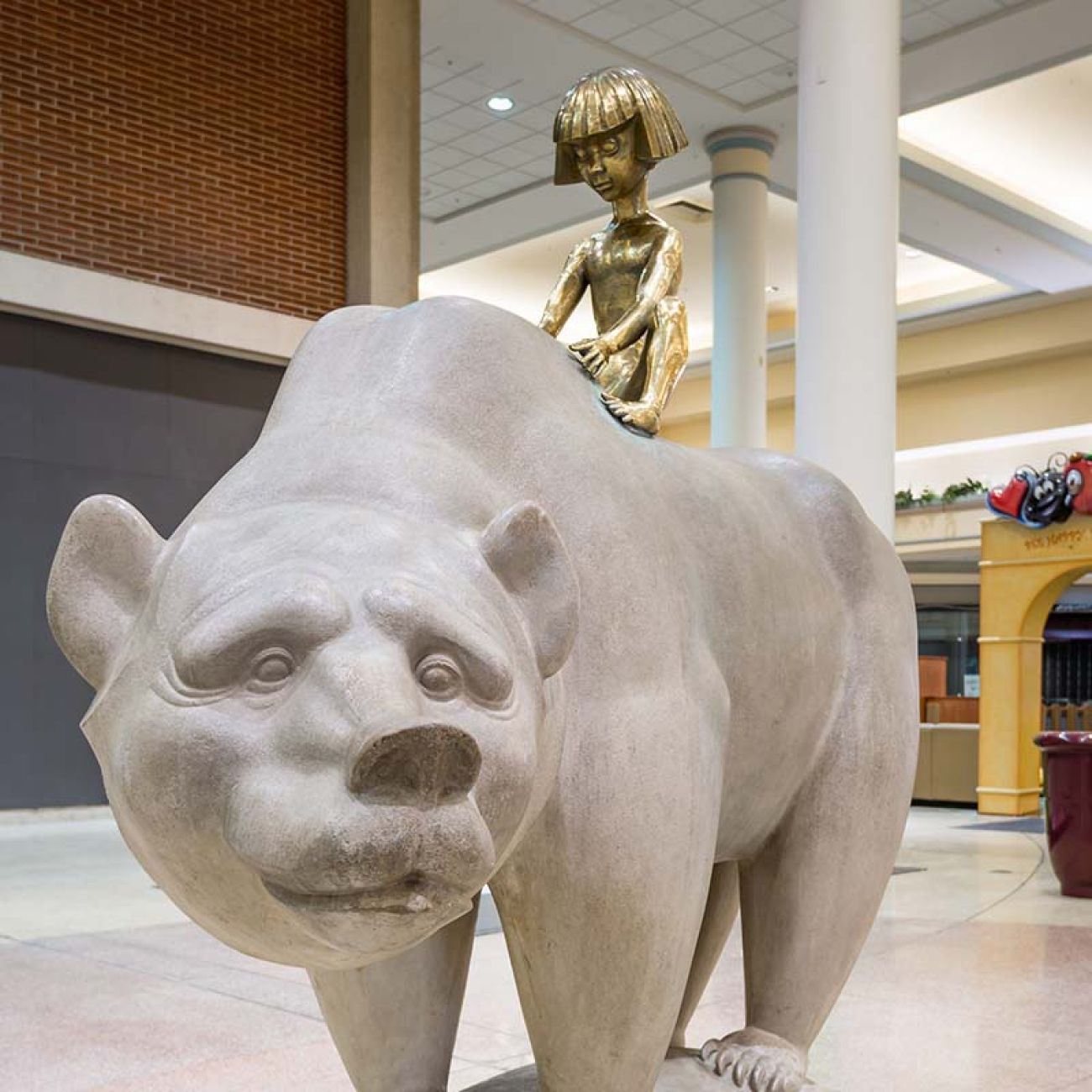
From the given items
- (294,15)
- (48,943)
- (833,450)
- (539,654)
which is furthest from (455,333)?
(294,15)

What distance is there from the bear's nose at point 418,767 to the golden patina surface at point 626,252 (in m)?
1.20

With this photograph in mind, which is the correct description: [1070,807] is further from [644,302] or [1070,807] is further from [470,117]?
[470,117]

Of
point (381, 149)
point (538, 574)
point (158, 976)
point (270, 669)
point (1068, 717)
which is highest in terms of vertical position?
point (381, 149)

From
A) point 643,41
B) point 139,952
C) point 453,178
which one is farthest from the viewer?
point 453,178

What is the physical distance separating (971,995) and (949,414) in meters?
21.0

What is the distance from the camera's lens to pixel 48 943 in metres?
5.91

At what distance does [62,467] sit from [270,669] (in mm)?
10427

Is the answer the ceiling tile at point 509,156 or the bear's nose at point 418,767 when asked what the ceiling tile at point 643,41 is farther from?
the bear's nose at point 418,767

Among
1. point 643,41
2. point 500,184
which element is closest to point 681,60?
point 643,41

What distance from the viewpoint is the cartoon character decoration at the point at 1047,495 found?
1323 cm

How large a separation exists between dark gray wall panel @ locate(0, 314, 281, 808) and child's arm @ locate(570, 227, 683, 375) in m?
8.92

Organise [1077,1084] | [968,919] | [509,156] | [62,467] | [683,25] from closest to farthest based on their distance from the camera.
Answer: [1077,1084] < [968,919] < [62,467] < [683,25] < [509,156]

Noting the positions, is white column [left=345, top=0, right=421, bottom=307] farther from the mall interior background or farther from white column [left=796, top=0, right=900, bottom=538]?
white column [left=796, top=0, right=900, bottom=538]

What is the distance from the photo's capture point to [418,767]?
1.33 m
